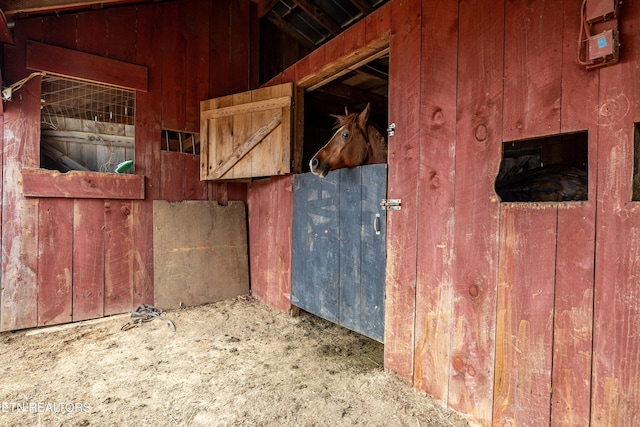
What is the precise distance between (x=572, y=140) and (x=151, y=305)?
3.84 m

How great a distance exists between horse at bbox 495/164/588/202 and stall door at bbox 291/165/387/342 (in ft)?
2.11

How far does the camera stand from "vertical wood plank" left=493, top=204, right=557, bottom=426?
1.15 meters

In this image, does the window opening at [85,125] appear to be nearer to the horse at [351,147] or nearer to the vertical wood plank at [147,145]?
the vertical wood plank at [147,145]

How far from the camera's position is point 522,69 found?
1.22 meters

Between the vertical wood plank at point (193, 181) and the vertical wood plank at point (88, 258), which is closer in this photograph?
the vertical wood plank at point (88, 258)

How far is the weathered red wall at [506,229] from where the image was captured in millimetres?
997

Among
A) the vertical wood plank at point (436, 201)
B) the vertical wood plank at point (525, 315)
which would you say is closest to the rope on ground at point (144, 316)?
the vertical wood plank at point (436, 201)

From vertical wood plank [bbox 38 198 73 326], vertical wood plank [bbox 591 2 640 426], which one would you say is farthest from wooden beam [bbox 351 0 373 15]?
vertical wood plank [bbox 38 198 73 326]

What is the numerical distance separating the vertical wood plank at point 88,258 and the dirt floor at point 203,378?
198mm

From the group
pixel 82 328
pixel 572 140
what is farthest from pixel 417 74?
pixel 82 328

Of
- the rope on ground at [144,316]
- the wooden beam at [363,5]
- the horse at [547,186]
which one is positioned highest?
the wooden beam at [363,5]

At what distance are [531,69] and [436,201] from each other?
65 centimetres

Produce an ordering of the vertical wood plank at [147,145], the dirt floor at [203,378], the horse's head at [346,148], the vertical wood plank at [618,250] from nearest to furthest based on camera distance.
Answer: the vertical wood plank at [618,250] < the dirt floor at [203,378] < the horse's head at [346,148] < the vertical wood plank at [147,145]

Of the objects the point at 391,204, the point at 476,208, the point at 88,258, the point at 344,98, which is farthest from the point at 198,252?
the point at 476,208
